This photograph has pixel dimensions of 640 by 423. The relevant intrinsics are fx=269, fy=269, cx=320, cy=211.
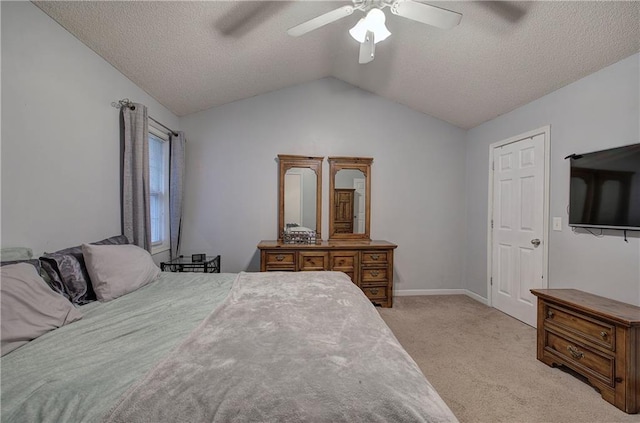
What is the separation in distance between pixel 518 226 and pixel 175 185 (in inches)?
161

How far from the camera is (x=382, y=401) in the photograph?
0.74 meters

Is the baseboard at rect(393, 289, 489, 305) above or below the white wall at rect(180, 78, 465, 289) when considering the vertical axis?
below

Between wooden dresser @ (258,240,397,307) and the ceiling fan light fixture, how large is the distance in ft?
7.17

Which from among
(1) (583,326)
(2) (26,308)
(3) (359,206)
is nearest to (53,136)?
(2) (26,308)

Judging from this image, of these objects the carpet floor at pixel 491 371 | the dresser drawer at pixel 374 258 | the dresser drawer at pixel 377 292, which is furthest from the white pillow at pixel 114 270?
the dresser drawer at pixel 377 292

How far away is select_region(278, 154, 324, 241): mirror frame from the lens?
3623mm

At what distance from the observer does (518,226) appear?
3072mm

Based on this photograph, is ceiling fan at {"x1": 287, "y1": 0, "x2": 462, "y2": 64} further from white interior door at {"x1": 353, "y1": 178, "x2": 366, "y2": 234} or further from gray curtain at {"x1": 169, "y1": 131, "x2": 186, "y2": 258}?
gray curtain at {"x1": 169, "y1": 131, "x2": 186, "y2": 258}

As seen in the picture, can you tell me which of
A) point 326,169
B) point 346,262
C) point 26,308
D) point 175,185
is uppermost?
point 326,169

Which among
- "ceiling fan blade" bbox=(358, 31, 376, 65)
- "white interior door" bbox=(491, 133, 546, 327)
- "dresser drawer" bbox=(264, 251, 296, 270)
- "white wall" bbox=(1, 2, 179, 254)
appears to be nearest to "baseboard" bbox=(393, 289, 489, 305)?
"white interior door" bbox=(491, 133, 546, 327)

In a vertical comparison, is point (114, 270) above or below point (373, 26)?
below

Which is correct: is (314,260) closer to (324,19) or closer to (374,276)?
(374,276)

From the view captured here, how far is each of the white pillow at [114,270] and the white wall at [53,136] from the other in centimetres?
34

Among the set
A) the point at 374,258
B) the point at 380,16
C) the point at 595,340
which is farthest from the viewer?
the point at 374,258
